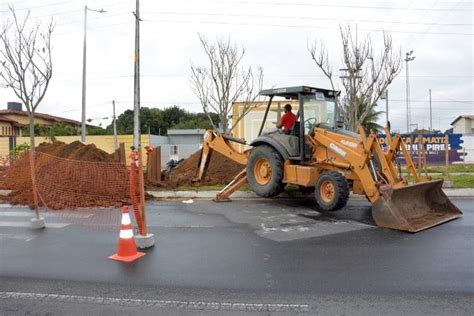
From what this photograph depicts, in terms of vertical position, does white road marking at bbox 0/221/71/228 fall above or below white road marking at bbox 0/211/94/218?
below

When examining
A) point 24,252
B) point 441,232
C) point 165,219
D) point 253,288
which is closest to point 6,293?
point 24,252

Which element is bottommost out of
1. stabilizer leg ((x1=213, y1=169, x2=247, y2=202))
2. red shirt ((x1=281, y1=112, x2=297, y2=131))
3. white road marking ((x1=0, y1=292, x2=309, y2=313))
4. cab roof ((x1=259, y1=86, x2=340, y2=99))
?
white road marking ((x1=0, y1=292, x2=309, y2=313))

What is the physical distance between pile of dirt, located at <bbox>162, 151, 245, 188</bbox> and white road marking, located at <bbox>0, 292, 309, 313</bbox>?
9632 millimetres

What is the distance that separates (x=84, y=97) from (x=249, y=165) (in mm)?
19491

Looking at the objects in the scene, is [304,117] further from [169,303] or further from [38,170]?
[38,170]

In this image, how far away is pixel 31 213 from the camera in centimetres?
1085

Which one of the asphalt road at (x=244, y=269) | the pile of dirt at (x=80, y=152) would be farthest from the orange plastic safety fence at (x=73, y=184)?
the asphalt road at (x=244, y=269)

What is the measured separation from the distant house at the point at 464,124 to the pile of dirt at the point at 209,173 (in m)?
56.2

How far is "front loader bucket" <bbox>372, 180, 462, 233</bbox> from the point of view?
331 inches

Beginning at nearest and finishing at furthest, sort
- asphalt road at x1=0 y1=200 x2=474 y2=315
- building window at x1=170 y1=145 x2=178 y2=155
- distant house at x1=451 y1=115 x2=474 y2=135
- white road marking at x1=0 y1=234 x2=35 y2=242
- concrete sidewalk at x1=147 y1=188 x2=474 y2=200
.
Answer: asphalt road at x1=0 y1=200 x2=474 y2=315 < white road marking at x1=0 y1=234 x2=35 y2=242 < concrete sidewalk at x1=147 y1=188 x2=474 y2=200 < building window at x1=170 y1=145 x2=178 y2=155 < distant house at x1=451 y1=115 x2=474 y2=135

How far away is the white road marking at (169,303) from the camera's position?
468cm

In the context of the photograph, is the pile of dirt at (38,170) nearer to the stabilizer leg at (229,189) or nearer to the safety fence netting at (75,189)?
the safety fence netting at (75,189)

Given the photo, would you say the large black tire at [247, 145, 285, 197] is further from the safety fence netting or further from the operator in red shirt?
the safety fence netting

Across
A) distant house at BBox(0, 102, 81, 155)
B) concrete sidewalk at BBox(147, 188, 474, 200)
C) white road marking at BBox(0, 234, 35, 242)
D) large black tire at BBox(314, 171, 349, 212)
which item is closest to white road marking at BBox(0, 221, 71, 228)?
white road marking at BBox(0, 234, 35, 242)
